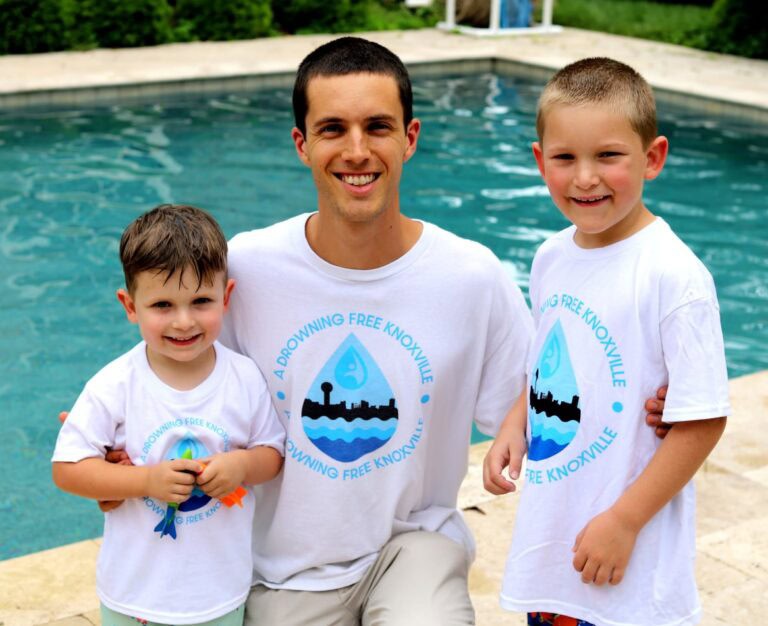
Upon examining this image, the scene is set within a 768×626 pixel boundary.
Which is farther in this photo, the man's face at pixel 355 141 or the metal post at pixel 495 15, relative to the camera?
the metal post at pixel 495 15

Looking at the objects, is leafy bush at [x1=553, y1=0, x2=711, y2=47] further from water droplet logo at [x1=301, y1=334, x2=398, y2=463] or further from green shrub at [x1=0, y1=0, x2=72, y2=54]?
water droplet logo at [x1=301, y1=334, x2=398, y2=463]

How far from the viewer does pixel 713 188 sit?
9617mm

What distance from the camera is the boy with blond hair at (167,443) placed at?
2.47m

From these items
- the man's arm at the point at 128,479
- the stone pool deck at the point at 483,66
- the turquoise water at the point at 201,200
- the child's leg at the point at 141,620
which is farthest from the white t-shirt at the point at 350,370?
the turquoise water at the point at 201,200

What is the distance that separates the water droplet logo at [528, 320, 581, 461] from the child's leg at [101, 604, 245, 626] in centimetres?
75

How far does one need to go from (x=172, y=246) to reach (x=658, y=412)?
1071 millimetres

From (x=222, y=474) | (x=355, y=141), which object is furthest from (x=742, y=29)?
(x=222, y=474)

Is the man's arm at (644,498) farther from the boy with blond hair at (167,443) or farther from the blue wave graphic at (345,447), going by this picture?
the boy with blond hair at (167,443)

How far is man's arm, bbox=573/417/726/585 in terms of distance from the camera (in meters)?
2.31

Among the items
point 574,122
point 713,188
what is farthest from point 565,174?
point 713,188

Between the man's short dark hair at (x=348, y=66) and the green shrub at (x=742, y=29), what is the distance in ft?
42.6

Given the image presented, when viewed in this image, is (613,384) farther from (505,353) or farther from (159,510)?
(159,510)

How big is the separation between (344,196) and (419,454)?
0.63m

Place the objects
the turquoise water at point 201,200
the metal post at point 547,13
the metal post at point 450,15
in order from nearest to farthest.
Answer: the turquoise water at point 201,200 < the metal post at point 450,15 < the metal post at point 547,13
